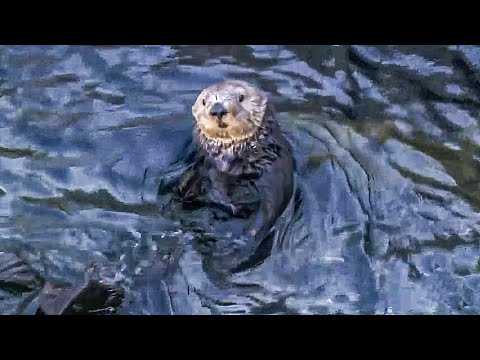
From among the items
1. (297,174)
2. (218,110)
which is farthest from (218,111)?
(297,174)

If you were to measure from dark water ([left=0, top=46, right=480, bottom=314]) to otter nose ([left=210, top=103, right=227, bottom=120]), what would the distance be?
62cm

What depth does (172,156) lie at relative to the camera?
6.29 meters

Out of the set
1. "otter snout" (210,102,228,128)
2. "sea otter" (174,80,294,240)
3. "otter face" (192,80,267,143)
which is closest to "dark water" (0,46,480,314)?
"sea otter" (174,80,294,240)

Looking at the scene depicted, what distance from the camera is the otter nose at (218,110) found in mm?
5680

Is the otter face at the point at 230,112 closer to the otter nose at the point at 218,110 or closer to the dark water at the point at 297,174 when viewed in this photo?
the otter nose at the point at 218,110

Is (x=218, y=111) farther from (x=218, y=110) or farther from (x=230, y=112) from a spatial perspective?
(x=230, y=112)

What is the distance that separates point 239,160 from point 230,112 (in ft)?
1.29

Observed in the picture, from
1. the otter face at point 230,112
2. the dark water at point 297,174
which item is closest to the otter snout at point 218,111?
the otter face at point 230,112

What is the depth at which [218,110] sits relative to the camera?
224 inches

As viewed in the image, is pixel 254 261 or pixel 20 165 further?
pixel 20 165

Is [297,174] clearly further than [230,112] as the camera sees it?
Yes

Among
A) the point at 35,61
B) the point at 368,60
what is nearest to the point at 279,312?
the point at 368,60

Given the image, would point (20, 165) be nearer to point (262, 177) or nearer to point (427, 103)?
point (262, 177)

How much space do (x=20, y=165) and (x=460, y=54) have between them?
3.53 metres
